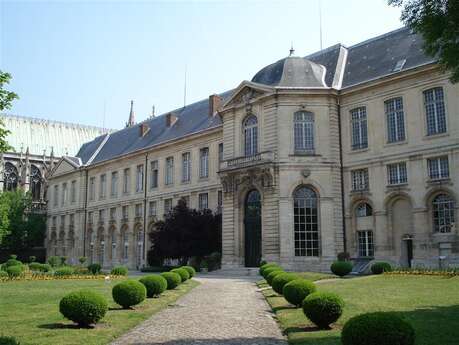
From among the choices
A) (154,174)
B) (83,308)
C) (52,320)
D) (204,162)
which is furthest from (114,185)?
(83,308)

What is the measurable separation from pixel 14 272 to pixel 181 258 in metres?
13.9

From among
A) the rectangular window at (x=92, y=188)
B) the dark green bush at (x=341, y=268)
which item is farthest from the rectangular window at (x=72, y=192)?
the dark green bush at (x=341, y=268)

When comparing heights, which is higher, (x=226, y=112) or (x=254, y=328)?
(x=226, y=112)

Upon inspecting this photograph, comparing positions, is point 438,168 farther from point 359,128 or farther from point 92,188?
point 92,188

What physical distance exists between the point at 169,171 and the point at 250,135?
561 inches

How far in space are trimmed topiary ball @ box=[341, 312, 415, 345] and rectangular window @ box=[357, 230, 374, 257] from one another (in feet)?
79.8

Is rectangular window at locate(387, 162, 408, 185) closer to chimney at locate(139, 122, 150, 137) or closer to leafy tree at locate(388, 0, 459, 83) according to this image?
leafy tree at locate(388, 0, 459, 83)

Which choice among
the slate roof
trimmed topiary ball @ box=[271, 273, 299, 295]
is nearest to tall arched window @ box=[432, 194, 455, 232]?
the slate roof

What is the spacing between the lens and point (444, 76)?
28047 mm

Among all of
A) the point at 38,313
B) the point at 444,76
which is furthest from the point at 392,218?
the point at 38,313

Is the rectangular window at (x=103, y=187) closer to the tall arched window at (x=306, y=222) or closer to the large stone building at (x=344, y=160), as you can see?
the large stone building at (x=344, y=160)

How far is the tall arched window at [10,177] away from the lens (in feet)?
240

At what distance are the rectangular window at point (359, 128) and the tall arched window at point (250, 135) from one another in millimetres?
6364

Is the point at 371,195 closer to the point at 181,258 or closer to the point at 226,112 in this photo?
the point at 226,112
